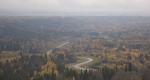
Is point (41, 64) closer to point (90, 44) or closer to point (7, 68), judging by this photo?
point (7, 68)

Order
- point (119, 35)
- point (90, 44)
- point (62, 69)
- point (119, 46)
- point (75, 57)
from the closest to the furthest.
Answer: point (62, 69) → point (75, 57) → point (119, 46) → point (90, 44) → point (119, 35)

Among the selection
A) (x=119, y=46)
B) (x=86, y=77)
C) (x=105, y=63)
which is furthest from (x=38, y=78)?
(x=119, y=46)

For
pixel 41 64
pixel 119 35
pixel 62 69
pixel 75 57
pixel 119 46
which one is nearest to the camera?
pixel 62 69

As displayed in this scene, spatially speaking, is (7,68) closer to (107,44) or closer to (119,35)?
(107,44)

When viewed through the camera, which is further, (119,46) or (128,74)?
Result: (119,46)

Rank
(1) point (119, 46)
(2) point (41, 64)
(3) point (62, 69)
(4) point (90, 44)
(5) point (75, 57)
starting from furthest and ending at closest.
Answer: (4) point (90, 44), (1) point (119, 46), (5) point (75, 57), (2) point (41, 64), (3) point (62, 69)

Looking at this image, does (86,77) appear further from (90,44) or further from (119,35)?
(119,35)

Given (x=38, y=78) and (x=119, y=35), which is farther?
(x=119, y=35)

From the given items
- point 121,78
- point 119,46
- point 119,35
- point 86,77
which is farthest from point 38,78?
point 119,35

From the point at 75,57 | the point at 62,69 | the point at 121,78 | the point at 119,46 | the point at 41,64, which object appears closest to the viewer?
the point at 121,78
